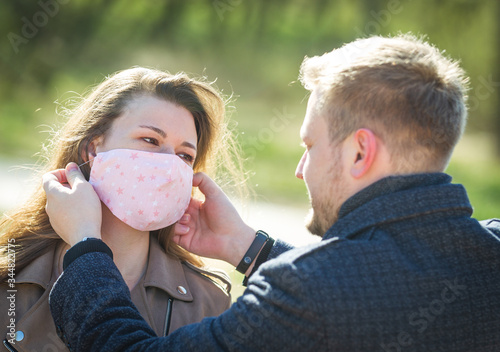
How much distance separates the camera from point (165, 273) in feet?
10.8

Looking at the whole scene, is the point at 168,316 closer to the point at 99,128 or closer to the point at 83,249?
the point at 83,249

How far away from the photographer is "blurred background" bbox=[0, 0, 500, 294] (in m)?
11.6

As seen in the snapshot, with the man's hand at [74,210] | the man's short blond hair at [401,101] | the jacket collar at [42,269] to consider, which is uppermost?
the man's short blond hair at [401,101]

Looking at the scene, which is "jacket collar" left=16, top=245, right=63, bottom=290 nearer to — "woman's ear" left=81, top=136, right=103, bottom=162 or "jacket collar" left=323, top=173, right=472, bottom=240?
"woman's ear" left=81, top=136, right=103, bottom=162

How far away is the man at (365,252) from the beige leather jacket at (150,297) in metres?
0.41

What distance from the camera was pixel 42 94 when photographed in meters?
12.1

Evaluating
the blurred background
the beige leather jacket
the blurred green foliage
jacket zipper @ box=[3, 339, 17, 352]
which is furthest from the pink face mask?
the blurred green foliage

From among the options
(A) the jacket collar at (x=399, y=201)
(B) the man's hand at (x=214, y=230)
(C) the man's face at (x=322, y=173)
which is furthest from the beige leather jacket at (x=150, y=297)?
(A) the jacket collar at (x=399, y=201)

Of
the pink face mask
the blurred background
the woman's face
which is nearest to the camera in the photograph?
the pink face mask

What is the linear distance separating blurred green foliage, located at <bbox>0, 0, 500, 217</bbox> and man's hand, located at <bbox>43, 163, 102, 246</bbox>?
8186mm

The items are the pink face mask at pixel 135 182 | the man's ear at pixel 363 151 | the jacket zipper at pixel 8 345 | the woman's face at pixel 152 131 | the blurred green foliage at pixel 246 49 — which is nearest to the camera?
the man's ear at pixel 363 151

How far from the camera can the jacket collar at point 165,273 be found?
10.5 feet

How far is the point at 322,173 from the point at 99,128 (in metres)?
1.34

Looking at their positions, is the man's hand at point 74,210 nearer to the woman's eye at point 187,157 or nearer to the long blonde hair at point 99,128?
the long blonde hair at point 99,128
